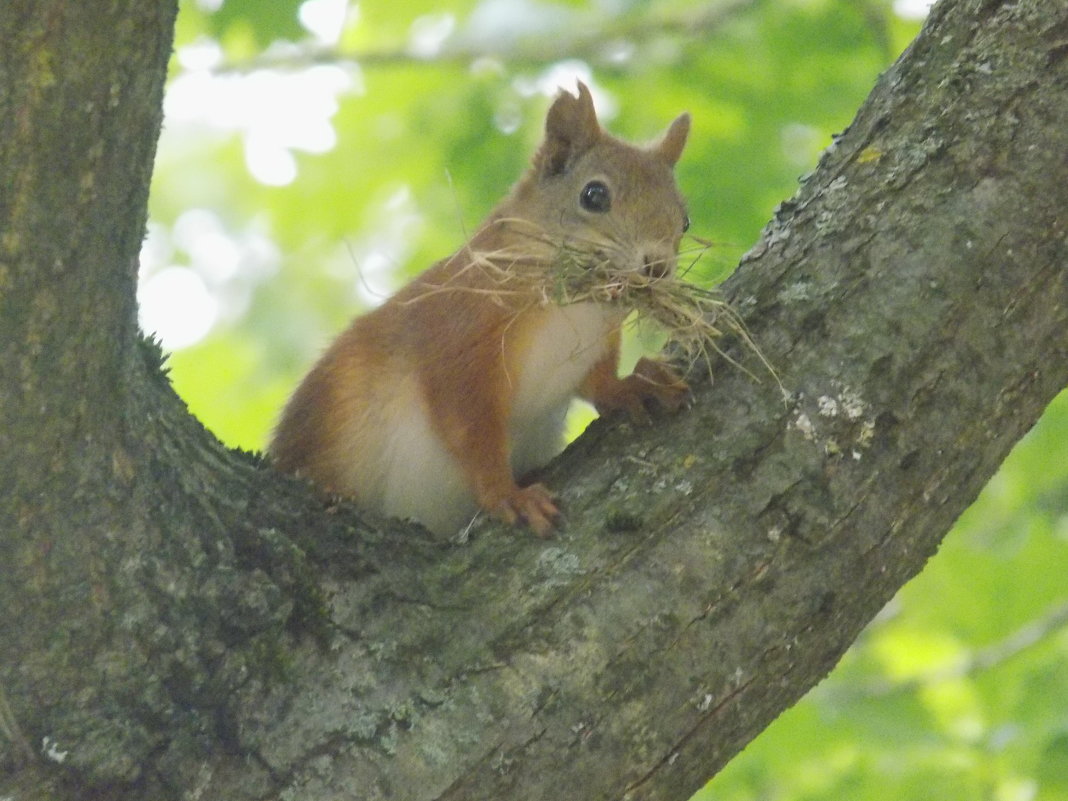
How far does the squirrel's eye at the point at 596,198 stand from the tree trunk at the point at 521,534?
73 centimetres

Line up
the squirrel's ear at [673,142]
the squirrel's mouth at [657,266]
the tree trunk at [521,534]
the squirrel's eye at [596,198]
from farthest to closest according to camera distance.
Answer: the squirrel's ear at [673,142] → the squirrel's eye at [596,198] → the squirrel's mouth at [657,266] → the tree trunk at [521,534]

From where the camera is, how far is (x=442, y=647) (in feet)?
7.59

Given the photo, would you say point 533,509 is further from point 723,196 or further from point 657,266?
point 723,196

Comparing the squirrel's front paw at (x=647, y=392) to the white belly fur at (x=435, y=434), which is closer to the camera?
the squirrel's front paw at (x=647, y=392)

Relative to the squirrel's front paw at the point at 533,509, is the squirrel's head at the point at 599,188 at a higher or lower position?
higher

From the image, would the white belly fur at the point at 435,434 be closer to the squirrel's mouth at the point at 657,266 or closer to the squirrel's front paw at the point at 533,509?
the squirrel's mouth at the point at 657,266

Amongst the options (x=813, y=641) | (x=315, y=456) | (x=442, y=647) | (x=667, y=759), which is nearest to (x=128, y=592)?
(x=442, y=647)

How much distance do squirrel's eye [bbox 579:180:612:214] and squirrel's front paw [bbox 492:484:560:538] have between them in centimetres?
115

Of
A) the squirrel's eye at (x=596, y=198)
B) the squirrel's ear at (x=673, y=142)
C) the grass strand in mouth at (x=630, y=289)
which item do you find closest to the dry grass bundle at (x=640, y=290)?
the grass strand in mouth at (x=630, y=289)

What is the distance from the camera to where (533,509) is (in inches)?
102

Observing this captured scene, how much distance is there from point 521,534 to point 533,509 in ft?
0.18

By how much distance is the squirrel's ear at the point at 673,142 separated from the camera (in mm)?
3967

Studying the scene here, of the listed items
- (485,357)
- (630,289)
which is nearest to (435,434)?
(485,357)

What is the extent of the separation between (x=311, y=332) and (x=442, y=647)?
5.18m
